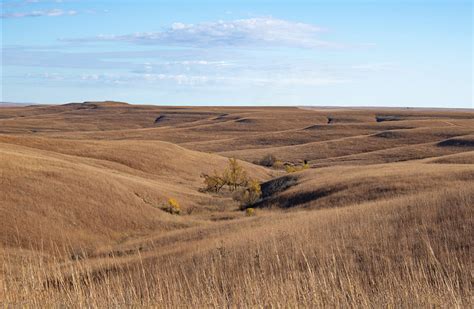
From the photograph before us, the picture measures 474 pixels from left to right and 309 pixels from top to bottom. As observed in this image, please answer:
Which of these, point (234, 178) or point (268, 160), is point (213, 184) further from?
point (268, 160)

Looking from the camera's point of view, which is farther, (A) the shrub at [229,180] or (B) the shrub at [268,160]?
(B) the shrub at [268,160]

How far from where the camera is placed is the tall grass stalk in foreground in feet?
32.7

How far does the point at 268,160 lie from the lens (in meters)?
99.1

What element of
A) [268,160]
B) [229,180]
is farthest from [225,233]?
[268,160]

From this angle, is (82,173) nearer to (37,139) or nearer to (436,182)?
(436,182)

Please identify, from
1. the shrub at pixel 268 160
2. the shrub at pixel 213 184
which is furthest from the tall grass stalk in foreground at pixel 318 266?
the shrub at pixel 268 160

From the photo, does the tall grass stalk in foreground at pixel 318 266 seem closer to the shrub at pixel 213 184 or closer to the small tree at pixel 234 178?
the shrub at pixel 213 184

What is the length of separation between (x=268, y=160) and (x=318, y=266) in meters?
83.3

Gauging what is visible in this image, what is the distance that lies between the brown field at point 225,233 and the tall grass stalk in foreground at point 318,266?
71mm

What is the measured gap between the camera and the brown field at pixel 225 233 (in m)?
10.5

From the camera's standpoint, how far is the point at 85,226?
39.0m

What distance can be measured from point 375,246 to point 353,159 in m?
75.4

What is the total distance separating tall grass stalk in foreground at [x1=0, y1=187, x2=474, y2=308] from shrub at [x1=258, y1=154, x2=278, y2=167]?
7038cm

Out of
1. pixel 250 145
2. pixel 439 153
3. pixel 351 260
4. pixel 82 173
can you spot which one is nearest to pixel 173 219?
pixel 82 173
